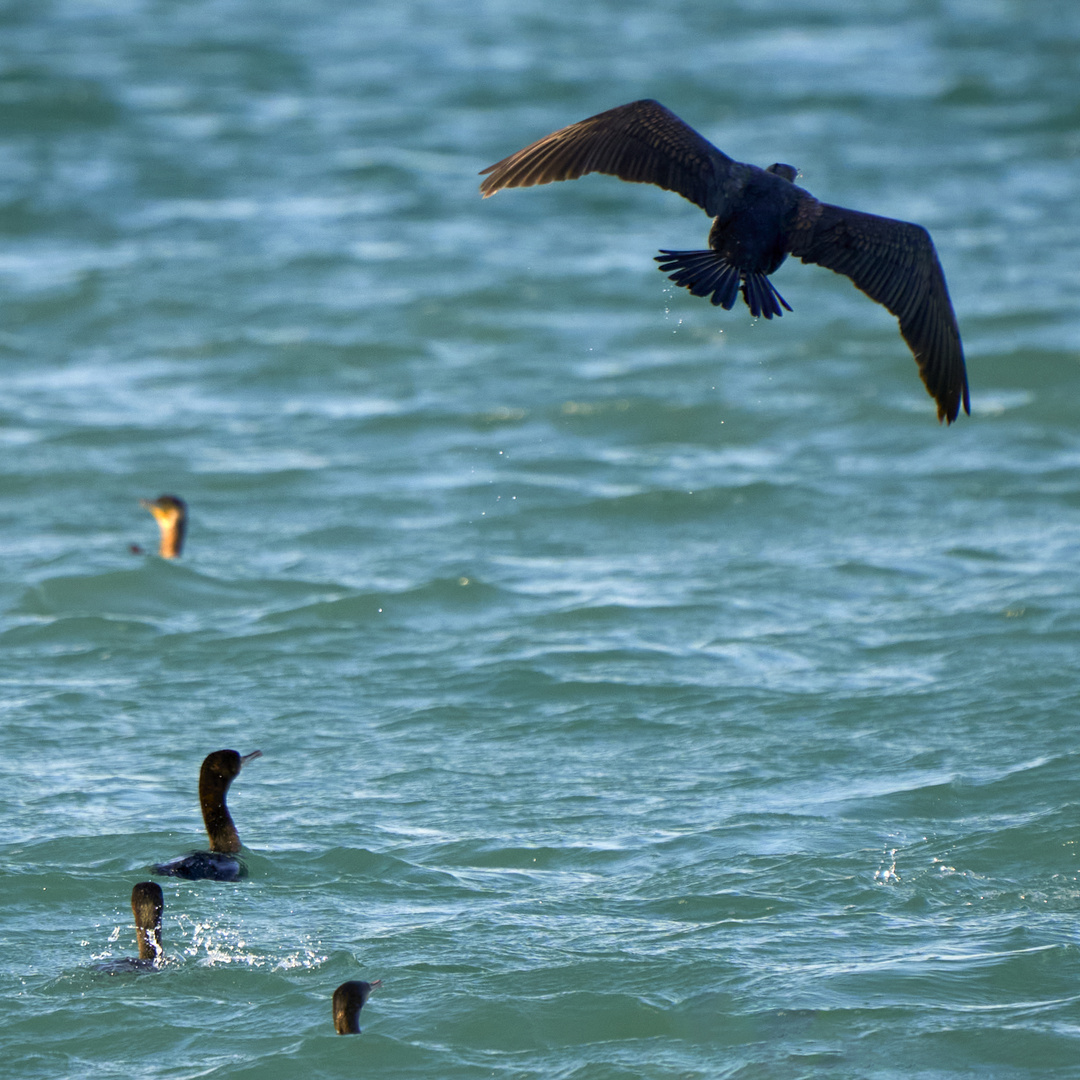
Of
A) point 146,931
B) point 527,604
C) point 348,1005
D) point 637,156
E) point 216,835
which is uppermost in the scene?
point 637,156

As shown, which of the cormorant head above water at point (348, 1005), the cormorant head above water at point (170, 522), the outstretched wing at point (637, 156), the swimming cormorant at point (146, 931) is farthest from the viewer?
the cormorant head above water at point (170, 522)

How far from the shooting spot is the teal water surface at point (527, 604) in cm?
554

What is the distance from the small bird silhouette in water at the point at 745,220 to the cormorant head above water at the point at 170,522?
3.74m

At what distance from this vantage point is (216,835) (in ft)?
20.4

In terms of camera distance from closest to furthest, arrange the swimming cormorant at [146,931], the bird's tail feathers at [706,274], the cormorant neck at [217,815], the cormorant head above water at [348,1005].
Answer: the cormorant head above water at [348,1005], the swimming cormorant at [146,931], the bird's tail feathers at [706,274], the cormorant neck at [217,815]

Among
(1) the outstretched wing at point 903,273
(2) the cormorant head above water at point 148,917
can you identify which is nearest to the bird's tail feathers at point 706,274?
(1) the outstretched wing at point 903,273

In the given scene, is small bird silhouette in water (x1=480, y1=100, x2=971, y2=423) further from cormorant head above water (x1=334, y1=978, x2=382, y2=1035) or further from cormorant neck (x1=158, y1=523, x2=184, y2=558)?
cormorant neck (x1=158, y1=523, x2=184, y2=558)

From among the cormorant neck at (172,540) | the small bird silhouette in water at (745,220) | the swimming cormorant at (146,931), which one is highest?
the small bird silhouette in water at (745,220)

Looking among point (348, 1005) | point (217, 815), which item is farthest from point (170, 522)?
point (348, 1005)

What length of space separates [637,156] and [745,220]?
1.46 ft

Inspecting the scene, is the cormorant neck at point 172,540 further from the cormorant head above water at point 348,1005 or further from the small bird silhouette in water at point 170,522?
the cormorant head above water at point 348,1005

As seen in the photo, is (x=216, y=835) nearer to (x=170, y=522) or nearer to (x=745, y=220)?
(x=745, y=220)

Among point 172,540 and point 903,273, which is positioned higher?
point 903,273

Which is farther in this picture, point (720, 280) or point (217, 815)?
point (217, 815)
